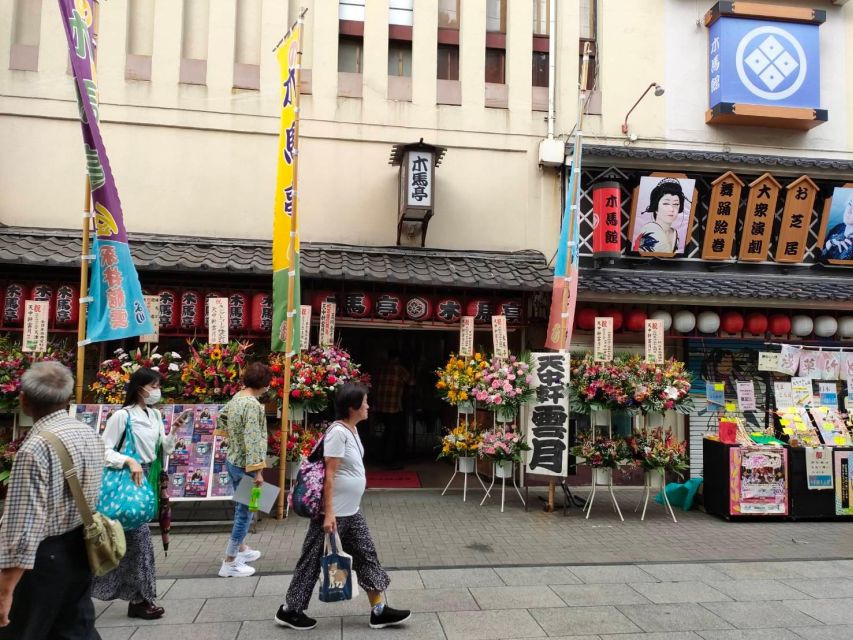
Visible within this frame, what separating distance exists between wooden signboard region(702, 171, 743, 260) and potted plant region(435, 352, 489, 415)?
203 inches

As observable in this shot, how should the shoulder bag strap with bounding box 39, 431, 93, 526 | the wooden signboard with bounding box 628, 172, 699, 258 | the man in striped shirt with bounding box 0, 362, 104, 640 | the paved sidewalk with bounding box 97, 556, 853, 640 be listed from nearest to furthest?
1. the man in striped shirt with bounding box 0, 362, 104, 640
2. the shoulder bag strap with bounding box 39, 431, 93, 526
3. the paved sidewalk with bounding box 97, 556, 853, 640
4. the wooden signboard with bounding box 628, 172, 699, 258

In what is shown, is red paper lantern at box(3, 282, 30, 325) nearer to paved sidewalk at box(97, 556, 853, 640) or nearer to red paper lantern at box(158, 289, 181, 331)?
red paper lantern at box(158, 289, 181, 331)

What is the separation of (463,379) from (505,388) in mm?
703

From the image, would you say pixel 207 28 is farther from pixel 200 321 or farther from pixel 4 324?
pixel 4 324

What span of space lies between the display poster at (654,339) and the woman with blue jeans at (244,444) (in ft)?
20.0

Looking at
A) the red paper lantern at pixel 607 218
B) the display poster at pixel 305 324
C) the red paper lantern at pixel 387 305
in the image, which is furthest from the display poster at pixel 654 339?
the display poster at pixel 305 324

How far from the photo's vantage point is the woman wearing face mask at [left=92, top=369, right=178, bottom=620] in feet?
15.8

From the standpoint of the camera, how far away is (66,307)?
8875mm

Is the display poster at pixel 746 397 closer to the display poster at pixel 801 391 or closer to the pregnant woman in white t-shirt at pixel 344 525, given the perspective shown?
the display poster at pixel 801 391

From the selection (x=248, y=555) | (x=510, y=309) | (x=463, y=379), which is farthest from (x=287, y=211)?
(x=248, y=555)

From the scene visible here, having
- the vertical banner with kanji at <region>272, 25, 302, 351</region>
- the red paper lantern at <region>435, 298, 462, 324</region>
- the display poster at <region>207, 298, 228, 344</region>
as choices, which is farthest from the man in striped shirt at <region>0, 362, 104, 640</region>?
Answer: the red paper lantern at <region>435, 298, 462, 324</region>

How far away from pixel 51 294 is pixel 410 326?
5.54m

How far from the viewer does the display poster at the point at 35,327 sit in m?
8.09

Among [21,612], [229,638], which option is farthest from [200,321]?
[21,612]
